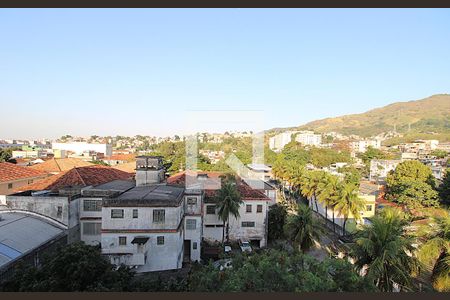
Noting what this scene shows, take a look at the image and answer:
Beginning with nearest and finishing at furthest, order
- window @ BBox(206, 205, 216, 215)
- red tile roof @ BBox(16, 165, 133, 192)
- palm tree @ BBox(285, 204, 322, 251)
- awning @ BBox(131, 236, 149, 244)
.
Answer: awning @ BBox(131, 236, 149, 244), palm tree @ BBox(285, 204, 322, 251), window @ BBox(206, 205, 216, 215), red tile roof @ BBox(16, 165, 133, 192)

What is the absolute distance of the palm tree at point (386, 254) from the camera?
946 cm

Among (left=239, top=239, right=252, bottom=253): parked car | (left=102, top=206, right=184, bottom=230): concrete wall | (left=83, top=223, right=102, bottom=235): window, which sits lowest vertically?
(left=239, top=239, right=252, bottom=253): parked car

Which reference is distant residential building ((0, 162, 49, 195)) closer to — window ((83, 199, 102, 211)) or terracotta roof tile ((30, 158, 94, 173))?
terracotta roof tile ((30, 158, 94, 173))

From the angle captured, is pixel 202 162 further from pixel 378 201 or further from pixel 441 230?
pixel 441 230

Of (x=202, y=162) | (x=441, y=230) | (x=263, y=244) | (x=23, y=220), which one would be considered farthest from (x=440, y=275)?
(x=202, y=162)

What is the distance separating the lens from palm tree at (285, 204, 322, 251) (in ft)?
54.2

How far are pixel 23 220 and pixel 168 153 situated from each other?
152 feet

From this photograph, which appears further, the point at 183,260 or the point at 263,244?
the point at 263,244

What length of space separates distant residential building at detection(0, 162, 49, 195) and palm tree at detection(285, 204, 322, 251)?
2516cm

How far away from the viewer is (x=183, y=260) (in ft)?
61.8

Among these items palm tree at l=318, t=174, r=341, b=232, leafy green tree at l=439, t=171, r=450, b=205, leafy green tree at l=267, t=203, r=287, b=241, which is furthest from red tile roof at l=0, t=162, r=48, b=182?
leafy green tree at l=439, t=171, r=450, b=205

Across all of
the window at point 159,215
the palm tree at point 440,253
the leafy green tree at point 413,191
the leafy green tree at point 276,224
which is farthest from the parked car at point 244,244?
the leafy green tree at point 413,191

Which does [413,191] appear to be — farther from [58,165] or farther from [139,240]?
[58,165]

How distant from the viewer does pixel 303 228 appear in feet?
54.4
